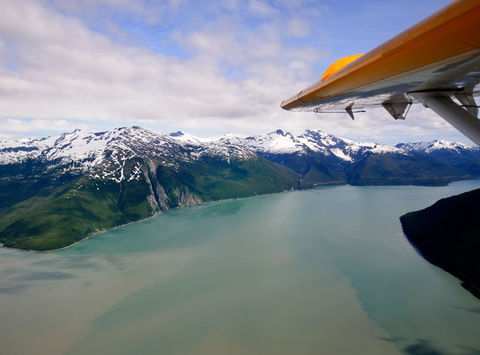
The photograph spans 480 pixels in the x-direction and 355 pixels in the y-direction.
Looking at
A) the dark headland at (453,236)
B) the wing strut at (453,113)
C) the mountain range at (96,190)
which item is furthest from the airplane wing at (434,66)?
the mountain range at (96,190)

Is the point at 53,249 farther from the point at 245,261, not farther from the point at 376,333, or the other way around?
the point at 376,333

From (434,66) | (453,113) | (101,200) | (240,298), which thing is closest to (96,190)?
(101,200)

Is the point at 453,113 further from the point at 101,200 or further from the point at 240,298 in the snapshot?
the point at 101,200

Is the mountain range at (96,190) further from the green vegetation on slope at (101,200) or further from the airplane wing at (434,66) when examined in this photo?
the airplane wing at (434,66)

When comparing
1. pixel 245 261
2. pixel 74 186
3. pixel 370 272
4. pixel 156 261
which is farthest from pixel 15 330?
pixel 74 186

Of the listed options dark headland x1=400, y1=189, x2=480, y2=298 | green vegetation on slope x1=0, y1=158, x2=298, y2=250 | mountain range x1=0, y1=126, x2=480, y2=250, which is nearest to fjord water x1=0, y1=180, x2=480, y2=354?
dark headland x1=400, y1=189, x2=480, y2=298

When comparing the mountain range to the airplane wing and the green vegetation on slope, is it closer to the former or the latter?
the green vegetation on slope
